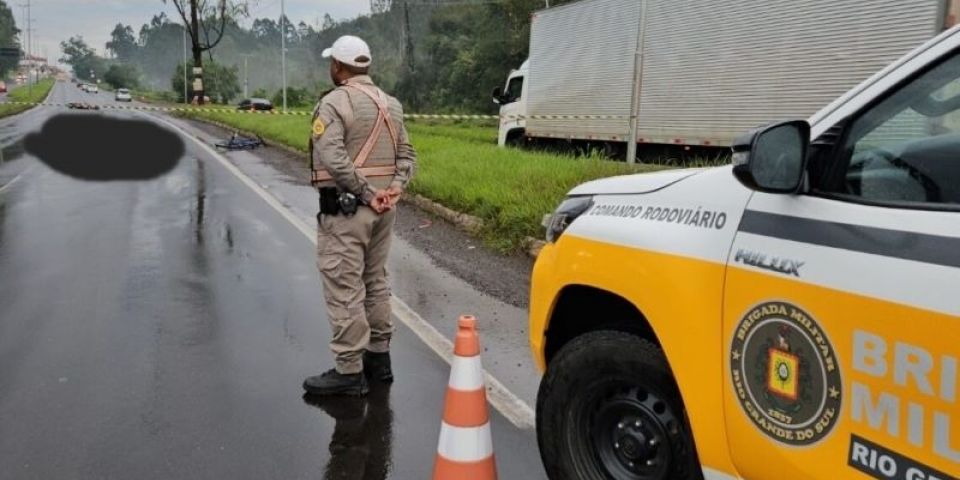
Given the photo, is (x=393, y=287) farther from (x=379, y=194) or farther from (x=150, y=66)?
(x=150, y=66)

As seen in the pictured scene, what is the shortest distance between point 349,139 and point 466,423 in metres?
1.88

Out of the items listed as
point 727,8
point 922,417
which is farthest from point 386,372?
point 727,8

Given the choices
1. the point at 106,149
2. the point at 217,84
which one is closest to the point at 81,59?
the point at 217,84

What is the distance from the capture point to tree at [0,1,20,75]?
130163 millimetres

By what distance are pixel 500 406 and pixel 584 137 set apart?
14.2 metres

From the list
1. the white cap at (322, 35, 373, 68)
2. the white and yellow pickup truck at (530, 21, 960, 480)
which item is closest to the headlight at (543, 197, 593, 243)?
the white and yellow pickup truck at (530, 21, 960, 480)

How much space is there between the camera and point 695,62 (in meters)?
14.2

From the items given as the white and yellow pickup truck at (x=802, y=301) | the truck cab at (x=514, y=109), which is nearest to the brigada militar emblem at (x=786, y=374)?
the white and yellow pickup truck at (x=802, y=301)

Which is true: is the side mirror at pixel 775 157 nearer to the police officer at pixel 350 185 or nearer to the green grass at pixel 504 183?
the police officer at pixel 350 185

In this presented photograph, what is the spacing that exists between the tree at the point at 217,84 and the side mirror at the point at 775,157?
71615 mm

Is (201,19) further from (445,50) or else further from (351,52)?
(351,52)

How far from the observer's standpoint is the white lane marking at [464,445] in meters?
3.00

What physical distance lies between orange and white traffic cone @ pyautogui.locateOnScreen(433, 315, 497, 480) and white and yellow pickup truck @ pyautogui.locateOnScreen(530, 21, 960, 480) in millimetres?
449

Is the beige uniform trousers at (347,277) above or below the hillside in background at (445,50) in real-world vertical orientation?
below
